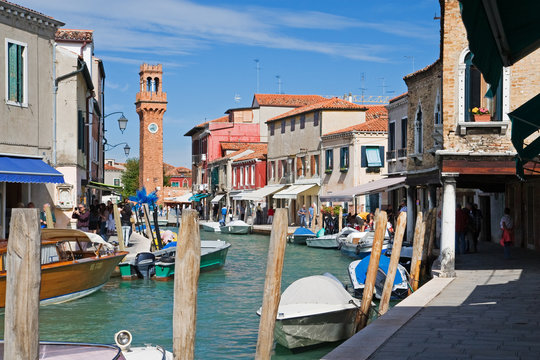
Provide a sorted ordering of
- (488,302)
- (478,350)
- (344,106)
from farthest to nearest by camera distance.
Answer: (344,106), (488,302), (478,350)

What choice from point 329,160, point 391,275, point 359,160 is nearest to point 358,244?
point 391,275

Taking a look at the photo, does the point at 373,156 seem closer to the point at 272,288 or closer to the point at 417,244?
the point at 417,244

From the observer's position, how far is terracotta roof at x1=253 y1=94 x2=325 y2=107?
60578 mm

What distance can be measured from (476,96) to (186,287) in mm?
11737

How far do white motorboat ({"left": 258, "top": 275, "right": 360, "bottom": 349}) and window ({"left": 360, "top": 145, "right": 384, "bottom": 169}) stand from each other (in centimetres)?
2752

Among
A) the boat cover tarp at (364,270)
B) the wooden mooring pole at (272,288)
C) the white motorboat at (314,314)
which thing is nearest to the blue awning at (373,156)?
the boat cover tarp at (364,270)

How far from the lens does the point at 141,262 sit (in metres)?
19.8

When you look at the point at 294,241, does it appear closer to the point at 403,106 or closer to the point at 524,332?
the point at 403,106

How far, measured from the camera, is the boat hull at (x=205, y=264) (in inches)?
779

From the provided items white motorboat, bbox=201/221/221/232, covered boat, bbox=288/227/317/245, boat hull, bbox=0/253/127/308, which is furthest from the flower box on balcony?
white motorboat, bbox=201/221/221/232

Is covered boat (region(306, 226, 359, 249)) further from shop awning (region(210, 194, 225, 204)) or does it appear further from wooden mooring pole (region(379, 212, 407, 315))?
shop awning (region(210, 194, 225, 204))

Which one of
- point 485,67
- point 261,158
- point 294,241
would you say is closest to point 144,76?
point 261,158

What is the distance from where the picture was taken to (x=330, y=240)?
30688 millimetres

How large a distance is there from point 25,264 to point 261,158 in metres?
49.9
